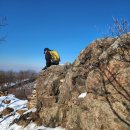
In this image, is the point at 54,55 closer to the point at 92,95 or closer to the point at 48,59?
the point at 48,59

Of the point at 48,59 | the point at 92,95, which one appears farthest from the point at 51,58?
the point at 92,95

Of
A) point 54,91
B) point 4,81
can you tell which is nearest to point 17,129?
point 54,91

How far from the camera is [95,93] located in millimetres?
9695

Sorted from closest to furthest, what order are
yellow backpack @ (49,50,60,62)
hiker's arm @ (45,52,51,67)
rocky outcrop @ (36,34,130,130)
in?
rocky outcrop @ (36,34,130,130) → hiker's arm @ (45,52,51,67) → yellow backpack @ (49,50,60,62)

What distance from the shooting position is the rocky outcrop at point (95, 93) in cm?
874

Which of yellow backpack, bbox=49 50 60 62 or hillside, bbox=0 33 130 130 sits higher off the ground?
yellow backpack, bbox=49 50 60 62

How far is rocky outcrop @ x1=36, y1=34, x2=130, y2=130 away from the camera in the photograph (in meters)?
8.74

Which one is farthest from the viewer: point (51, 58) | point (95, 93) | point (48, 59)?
point (51, 58)

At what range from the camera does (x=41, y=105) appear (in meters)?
13.6

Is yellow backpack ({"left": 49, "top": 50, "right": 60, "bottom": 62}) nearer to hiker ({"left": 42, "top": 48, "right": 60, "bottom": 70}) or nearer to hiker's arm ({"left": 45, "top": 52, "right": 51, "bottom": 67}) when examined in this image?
hiker ({"left": 42, "top": 48, "right": 60, "bottom": 70})

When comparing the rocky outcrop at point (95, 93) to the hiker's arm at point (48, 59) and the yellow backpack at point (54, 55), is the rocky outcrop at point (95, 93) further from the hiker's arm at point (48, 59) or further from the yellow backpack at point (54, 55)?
the yellow backpack at point (54, 55)

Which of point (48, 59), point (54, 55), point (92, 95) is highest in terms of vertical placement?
point (54, 55)

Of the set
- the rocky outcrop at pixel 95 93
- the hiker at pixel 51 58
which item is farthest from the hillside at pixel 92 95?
the hiker at pixel 51 58

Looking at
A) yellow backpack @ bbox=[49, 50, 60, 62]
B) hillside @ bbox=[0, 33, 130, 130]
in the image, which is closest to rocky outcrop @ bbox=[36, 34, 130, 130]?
hillside @ bbox=[0, 33, 130, 130]
